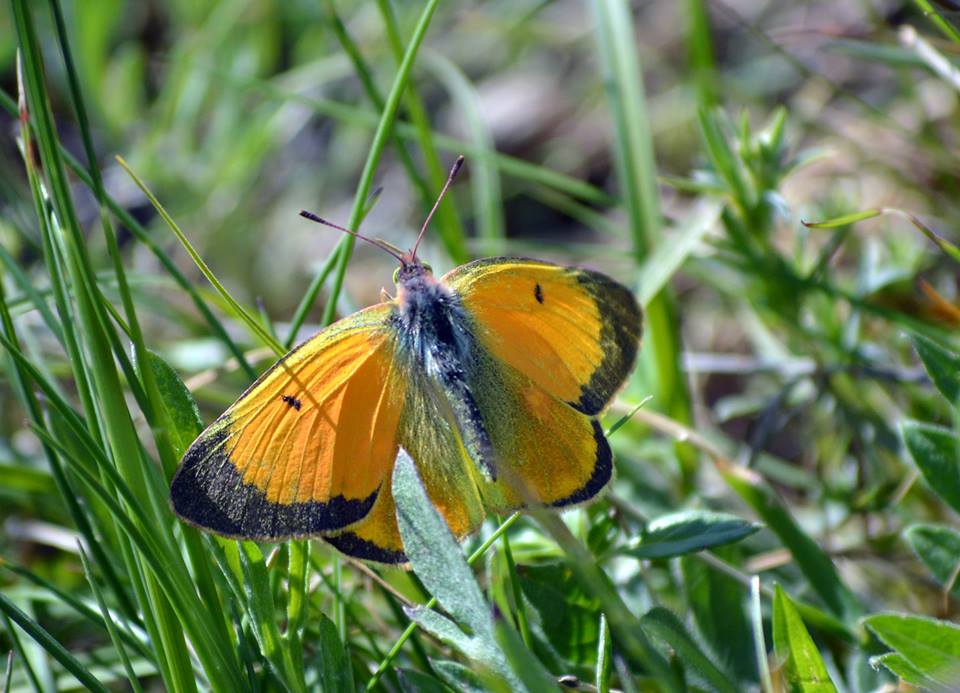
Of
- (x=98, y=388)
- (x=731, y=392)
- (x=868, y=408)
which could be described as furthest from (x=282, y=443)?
(x=731, y=392)

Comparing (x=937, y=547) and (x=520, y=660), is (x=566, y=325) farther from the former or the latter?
(x=520, y=660)

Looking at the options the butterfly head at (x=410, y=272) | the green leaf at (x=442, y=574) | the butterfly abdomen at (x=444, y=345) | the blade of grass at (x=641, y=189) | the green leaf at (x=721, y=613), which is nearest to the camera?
the green leaf at (x=442, y=574)

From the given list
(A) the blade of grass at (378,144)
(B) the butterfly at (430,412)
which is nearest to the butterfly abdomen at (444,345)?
(B) the butterfly at (430,412)

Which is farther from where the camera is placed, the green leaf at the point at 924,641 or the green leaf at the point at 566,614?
the green leaf at the point at 566,614

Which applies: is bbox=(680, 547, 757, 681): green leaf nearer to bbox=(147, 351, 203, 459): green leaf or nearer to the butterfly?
the butterfly

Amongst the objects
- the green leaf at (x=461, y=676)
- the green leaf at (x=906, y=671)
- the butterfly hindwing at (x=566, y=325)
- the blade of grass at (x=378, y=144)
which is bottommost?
the green leaf at (x=906, y=671)

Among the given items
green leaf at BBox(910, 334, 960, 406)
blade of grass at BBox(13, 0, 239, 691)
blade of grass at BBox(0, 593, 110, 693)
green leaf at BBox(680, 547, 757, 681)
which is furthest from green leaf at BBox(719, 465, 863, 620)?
blade of grass at BBox(0, 593, 110, 693)

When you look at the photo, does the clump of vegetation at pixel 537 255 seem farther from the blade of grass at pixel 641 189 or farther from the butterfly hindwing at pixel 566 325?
the butterfly hindwing at pixel 566 325
